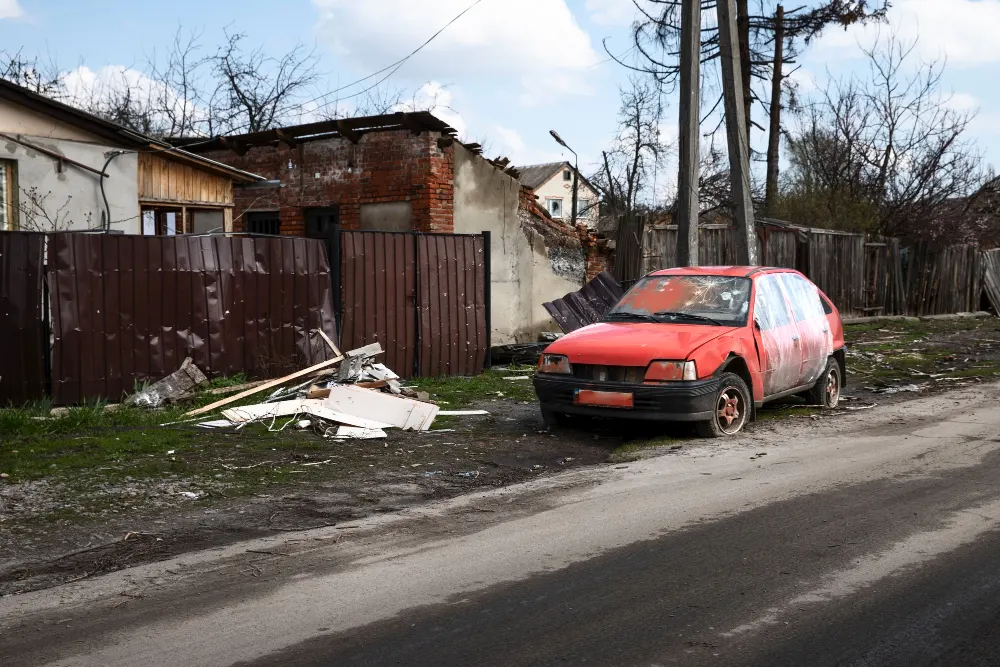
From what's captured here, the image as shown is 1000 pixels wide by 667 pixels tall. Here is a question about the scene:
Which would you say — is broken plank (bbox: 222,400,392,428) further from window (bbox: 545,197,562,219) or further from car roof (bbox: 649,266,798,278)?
window (bbox: 545,197,562,219)

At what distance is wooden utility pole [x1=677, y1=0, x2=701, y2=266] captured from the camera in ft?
43.3

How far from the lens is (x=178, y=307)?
442 inches

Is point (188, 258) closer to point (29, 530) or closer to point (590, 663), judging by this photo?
point (29, 530)

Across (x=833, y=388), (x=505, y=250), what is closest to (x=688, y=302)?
(x=833, y=388)

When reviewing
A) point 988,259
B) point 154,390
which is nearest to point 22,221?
point 154,390

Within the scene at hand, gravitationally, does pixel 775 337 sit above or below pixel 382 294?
below

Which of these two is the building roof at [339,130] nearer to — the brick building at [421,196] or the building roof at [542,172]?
the brick building at [421,196]

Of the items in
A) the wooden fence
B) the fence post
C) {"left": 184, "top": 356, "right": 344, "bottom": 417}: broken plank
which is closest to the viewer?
{"left": 184, "top": 356, "right": 344, "bottom": 417}: broken plank

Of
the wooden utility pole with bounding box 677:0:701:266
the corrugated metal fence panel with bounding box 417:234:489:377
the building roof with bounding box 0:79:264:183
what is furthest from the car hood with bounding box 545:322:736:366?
the building roof with bounding box 0:79:264:183

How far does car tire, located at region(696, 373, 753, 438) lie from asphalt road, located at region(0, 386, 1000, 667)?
1858 mm

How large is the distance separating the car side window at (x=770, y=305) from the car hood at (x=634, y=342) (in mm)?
576

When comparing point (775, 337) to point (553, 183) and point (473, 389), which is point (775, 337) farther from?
point (553, 183)

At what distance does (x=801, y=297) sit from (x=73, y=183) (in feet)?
31.3

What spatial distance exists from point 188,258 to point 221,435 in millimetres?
3034
